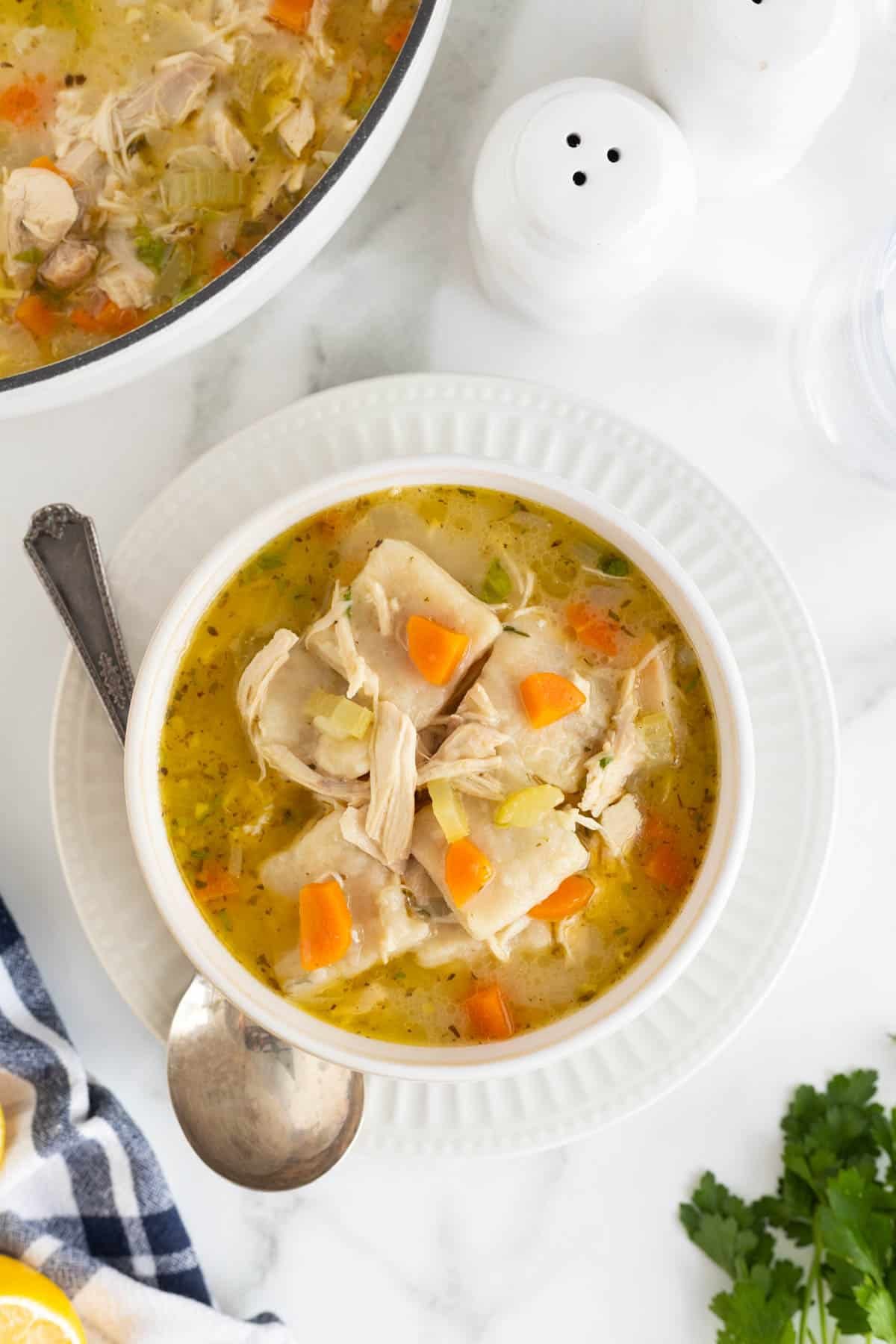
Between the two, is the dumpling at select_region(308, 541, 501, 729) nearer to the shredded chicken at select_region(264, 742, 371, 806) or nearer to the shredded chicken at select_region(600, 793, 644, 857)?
the shredded chicken at select_region(264, 742, 371, 806)

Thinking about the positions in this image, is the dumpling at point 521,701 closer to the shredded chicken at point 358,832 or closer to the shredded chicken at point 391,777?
the shredded chicken at point 391,777

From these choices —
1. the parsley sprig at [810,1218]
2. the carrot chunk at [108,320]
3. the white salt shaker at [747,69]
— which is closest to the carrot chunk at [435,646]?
the carrot chunk at [108,320]

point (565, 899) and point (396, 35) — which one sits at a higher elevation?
point (396, 35)

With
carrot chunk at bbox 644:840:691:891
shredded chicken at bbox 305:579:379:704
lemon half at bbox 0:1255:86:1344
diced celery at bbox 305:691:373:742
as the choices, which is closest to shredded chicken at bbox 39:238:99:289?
shredded chicken at bbox 305:579:379:704

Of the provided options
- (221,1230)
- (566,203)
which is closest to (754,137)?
(566,203)

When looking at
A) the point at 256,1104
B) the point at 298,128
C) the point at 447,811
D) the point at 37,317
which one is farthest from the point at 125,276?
the point at 256,1104

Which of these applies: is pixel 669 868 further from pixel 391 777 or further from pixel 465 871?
pixel 391 777

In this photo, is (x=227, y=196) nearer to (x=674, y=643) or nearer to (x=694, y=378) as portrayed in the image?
(x=694, y=378)
